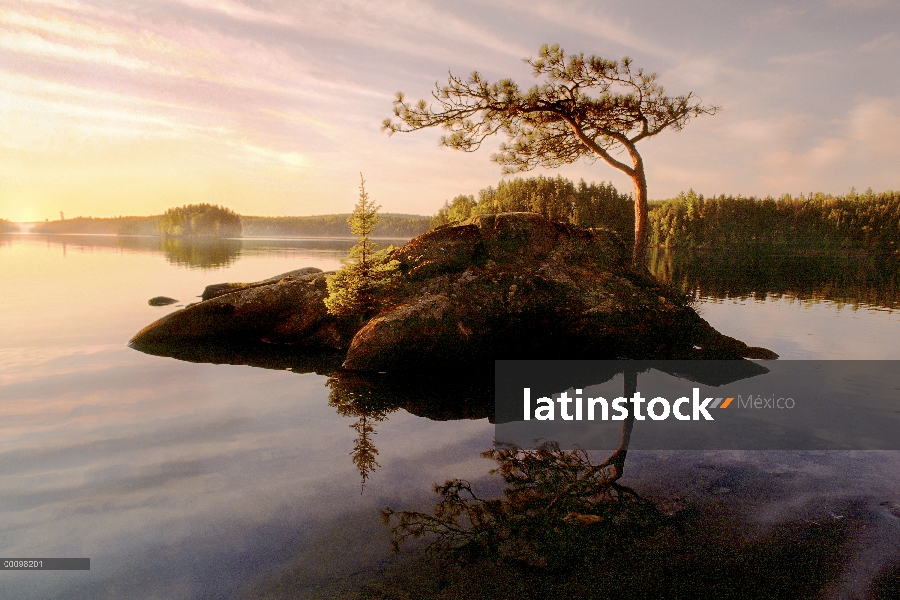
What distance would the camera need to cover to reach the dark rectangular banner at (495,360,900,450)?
7773mm

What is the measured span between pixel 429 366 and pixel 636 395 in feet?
15.8

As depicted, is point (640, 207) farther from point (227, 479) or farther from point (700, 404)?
point (227, 479)

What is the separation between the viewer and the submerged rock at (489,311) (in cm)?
1218

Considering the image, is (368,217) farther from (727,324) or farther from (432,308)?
(727,324)

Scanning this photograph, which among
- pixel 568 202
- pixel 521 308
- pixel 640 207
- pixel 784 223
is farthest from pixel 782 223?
pixel 521 308

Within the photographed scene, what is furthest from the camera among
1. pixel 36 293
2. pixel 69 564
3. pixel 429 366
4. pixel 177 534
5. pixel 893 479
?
pixel 36 293

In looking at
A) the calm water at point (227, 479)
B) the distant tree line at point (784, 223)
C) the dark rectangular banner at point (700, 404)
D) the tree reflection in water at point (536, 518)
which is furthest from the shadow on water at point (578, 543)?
the distant tree line at point (784, 223)

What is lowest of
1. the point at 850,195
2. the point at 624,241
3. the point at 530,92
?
the point at 624,241

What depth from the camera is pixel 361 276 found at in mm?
14031

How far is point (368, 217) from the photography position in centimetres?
1428

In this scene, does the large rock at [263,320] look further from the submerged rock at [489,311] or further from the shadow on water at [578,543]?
the shadow on water at [578,543]

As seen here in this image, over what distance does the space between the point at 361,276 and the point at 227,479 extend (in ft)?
27.3

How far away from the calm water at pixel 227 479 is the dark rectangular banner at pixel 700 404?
0.61 metres

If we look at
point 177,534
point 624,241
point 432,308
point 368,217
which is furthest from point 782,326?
point 177,534
